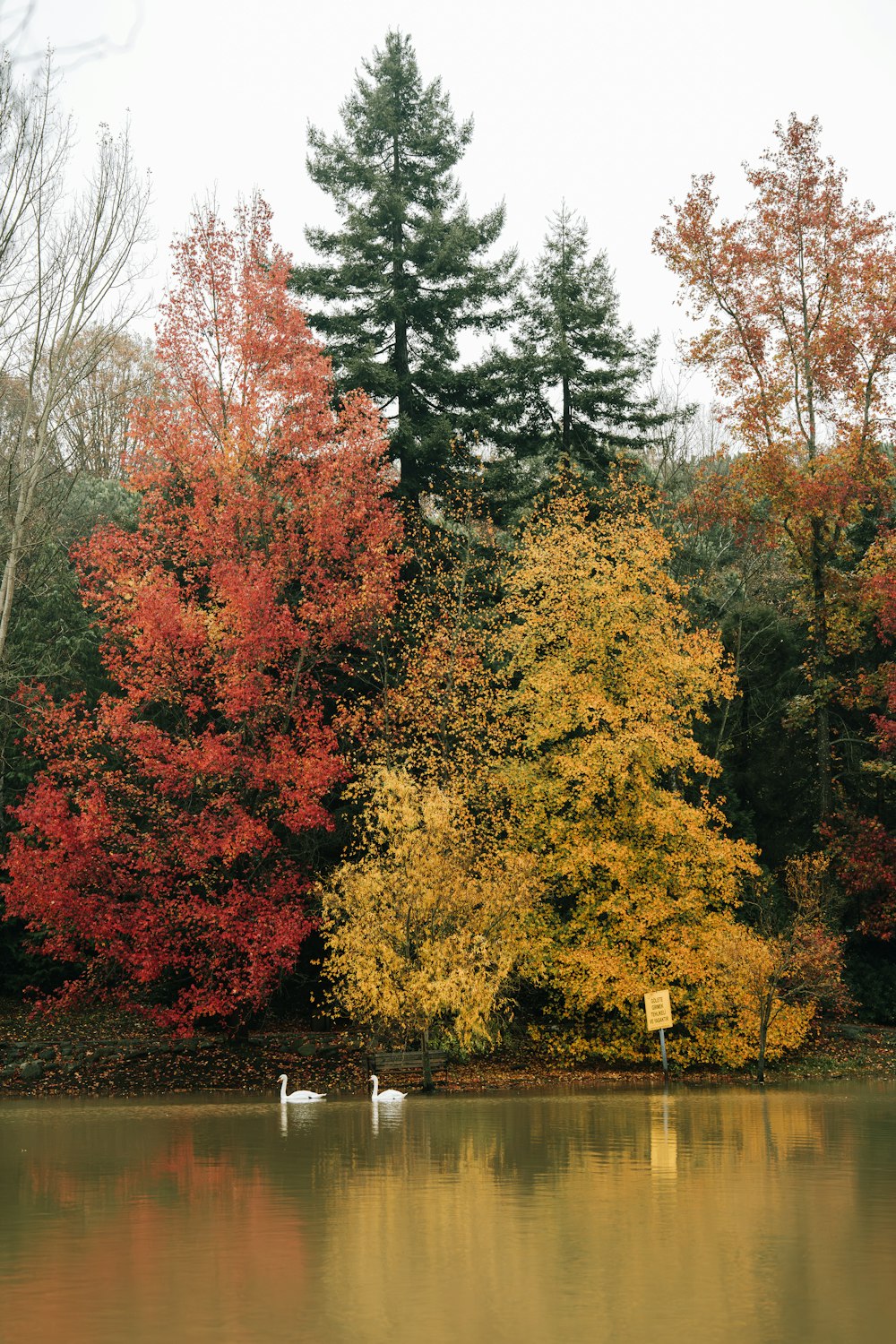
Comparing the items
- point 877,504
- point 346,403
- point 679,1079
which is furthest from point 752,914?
point 346,403

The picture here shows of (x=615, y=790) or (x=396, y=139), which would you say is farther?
(x=396, y=139)

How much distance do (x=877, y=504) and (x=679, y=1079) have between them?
20.6 m

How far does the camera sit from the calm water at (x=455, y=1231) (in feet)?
28.8

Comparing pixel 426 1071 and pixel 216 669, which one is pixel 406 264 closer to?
pixel 216 669

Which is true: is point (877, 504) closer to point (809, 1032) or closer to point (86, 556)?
point (809, 1032)

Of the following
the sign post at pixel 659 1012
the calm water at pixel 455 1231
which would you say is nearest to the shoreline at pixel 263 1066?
the sign post at pixel 659 1012

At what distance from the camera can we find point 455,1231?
39.1ft

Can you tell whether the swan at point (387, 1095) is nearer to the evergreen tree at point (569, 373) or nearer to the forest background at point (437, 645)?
the forest background at point (437, 645)

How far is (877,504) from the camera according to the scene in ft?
141

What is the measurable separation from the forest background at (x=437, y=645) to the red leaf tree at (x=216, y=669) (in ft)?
0.37

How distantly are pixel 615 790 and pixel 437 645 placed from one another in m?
5.48

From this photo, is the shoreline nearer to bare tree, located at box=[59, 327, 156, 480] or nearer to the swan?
the swan

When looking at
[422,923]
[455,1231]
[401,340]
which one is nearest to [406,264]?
[401,340]

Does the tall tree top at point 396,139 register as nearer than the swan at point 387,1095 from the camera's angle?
No
